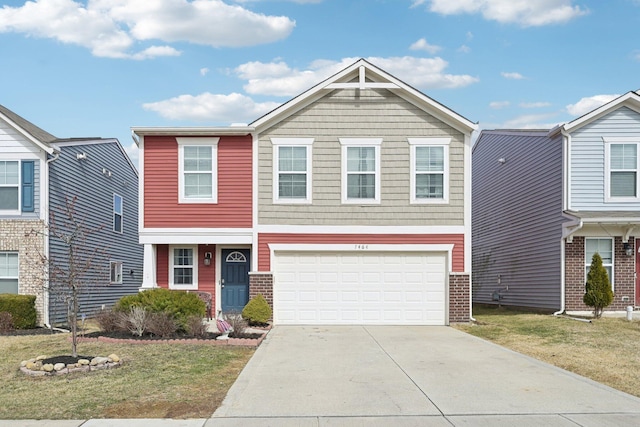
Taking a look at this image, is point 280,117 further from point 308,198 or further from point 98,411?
point 98,411

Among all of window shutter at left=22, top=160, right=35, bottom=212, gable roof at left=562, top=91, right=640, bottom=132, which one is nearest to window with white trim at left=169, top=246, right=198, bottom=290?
window shutter at left=22, top=160, right=35, bottom=212

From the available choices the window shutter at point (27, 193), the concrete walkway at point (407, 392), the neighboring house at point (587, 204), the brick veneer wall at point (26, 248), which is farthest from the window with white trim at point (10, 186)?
the neighboring house at point (587, 204)

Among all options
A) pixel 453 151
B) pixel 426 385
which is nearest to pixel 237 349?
pixel 426 385

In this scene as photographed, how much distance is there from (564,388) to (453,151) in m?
10.2

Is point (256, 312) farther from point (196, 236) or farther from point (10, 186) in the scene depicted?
point (10, 186)

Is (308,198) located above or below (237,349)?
above

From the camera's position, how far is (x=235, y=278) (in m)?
19.8

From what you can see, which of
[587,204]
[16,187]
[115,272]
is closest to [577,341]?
[587,204]

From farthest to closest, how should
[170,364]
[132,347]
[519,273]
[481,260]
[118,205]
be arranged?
[481,260] < [118,205] < [519,273] < [132,347] < [170,364]

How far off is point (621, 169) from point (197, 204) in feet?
41.3

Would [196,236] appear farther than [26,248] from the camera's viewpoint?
No

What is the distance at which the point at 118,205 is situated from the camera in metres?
26.3

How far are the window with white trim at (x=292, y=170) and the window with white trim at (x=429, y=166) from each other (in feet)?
9.81

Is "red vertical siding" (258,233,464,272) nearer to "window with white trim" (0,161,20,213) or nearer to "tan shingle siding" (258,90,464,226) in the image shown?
"tan shingle siding" (258,90,464,226)
